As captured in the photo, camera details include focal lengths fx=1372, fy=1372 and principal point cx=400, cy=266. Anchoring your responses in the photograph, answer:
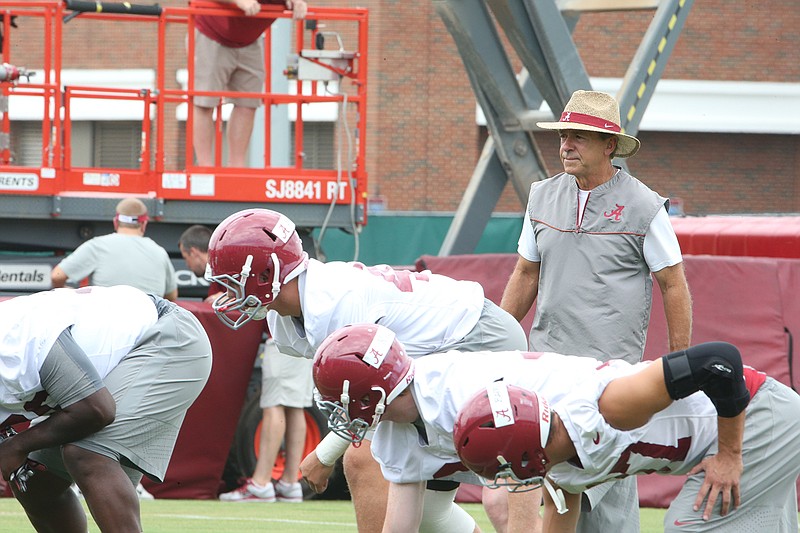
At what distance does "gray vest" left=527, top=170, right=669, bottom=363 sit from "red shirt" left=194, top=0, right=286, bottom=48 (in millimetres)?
5053

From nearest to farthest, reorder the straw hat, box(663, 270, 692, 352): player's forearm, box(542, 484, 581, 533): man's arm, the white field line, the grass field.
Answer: box(542, 484, 581, 533): man's arm
box(663, 270, 692, 352): player's forearm
the straw hat
the grass field
the white field line

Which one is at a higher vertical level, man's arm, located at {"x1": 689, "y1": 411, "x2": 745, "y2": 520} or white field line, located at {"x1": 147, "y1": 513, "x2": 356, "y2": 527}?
man's arm, located at {"x1": 689, "y1": 411, "x2": 745, "y2": 520}

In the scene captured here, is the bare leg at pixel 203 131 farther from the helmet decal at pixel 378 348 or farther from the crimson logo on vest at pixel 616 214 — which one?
the helmet decal at pixel 378 348

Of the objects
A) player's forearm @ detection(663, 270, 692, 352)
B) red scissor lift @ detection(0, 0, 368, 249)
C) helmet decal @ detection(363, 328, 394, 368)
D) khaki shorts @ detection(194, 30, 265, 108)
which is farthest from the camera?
khaki shorts @ detection(194, 30, 265, 108)

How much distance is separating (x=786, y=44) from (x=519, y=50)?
17289 millimetres

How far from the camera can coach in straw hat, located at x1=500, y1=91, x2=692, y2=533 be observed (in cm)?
535

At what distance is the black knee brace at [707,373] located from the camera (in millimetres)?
3812

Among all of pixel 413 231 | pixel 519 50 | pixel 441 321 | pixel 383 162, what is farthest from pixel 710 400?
pixel 383 162

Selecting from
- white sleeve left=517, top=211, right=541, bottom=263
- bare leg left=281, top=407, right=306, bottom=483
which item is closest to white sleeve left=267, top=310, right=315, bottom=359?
white sleeve left=517, top=211, right=541, bottom=263

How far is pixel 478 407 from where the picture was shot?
3789 mm

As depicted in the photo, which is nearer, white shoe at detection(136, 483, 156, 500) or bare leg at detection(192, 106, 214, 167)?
white shoe at detection(136, 483, 156, 500)

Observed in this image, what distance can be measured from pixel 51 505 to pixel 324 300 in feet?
5.42

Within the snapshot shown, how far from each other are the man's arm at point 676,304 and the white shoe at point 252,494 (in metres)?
4.70

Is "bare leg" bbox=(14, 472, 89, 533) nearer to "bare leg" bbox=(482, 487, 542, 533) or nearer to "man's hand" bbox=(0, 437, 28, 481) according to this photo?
"man's hand" bbox=(0, 437, 28, 481)
